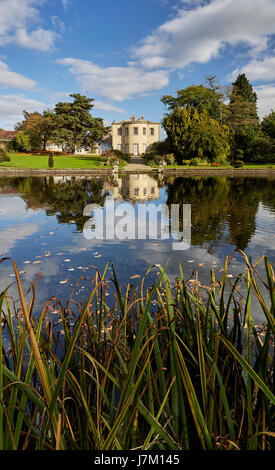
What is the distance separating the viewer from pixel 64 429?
140cm

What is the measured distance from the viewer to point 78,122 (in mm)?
47500

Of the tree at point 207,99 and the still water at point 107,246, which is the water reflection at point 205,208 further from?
the tree at point 207,99

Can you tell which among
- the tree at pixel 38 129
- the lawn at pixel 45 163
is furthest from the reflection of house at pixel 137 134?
the lawn at pixel 45 163

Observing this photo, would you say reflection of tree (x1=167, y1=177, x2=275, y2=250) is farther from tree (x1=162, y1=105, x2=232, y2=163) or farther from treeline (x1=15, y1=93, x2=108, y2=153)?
treeline (x1=15, y1=93, x2=108, y2=153)

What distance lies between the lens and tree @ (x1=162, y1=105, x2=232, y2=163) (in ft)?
119

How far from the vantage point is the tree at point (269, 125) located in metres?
45.3

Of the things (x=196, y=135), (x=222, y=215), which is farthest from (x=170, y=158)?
(x=222, y=215)

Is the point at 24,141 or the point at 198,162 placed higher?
the point at 24,141

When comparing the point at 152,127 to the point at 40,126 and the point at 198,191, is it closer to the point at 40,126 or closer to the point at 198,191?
the point at 40,126

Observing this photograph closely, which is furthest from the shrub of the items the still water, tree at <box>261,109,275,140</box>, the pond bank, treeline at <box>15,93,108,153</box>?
the still water

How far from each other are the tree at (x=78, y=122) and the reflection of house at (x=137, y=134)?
7401 millimetres

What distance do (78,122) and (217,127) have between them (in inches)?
909

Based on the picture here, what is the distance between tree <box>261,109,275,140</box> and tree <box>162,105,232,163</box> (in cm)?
1092

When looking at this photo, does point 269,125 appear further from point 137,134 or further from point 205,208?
point 205,208
